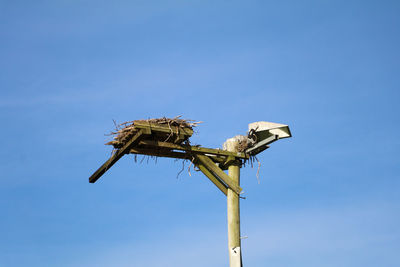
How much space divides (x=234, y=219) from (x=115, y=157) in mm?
2461

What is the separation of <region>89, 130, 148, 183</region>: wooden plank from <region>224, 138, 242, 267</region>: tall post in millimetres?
2076

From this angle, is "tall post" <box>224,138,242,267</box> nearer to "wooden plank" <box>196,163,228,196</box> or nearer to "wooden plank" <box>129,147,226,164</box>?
"wooden plank" <box>196,163,228,196</box>

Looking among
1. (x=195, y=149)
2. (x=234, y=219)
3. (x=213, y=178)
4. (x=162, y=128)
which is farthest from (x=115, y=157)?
(x=234, y=219)

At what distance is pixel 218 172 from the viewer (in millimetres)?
9953

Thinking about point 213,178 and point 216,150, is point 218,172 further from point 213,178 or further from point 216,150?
point 216,150

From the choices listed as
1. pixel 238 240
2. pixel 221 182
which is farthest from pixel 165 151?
pixel 238 240

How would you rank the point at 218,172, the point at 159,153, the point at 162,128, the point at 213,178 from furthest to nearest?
the point at 213,178 < the point at 218,172 < the point at 159,153 < the point at 162,128

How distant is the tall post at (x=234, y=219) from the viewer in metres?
9.48

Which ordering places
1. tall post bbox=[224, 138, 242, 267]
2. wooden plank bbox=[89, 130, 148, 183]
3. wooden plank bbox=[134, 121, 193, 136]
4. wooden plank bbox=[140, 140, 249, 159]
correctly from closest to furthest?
1. wooden plank bbox=[134, 121, 193, 136]
2. wooden plank bbox=[89, 130, 148, 183]
3. wooden plank bbox=[140, 140, 249, 159]
4. tall post bbox=[224, 138, 242, 267]

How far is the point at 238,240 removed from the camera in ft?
31.6

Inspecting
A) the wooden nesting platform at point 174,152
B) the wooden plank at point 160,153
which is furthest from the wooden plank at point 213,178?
the wooden plank at point 160,153

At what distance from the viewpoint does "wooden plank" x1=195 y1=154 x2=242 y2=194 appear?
391 inches

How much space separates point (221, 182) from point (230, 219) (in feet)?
2.41

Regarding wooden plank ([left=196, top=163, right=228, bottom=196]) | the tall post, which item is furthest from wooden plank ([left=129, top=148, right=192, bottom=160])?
the tall post
